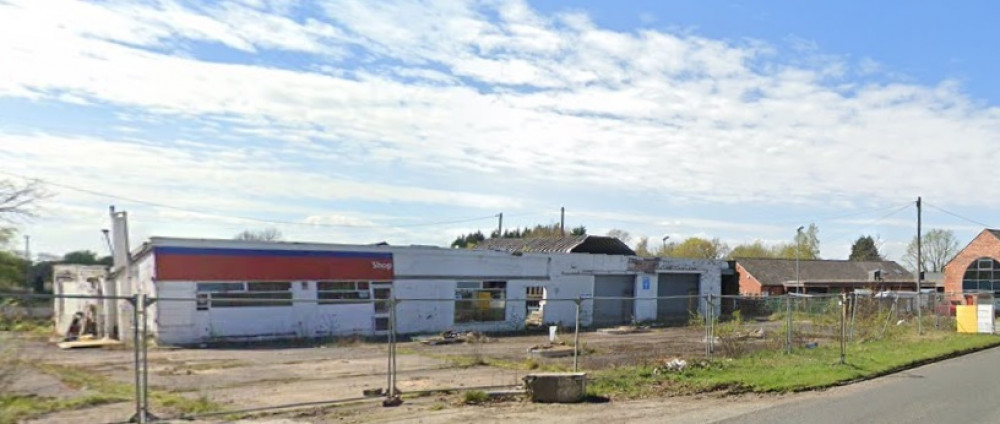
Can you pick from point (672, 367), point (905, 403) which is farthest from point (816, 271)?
point (905, 403)

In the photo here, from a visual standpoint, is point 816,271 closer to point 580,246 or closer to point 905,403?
point 580,246

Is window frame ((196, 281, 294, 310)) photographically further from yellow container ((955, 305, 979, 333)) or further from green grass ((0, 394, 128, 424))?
yellow container ((955, 305, 979, 333))

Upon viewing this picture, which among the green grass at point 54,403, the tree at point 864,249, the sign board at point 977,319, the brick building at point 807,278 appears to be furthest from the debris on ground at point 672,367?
the tree at point 864,249

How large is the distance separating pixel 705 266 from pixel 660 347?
25721mm

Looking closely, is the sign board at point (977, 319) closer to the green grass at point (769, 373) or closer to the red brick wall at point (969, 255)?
the green grass at point (769, 373)

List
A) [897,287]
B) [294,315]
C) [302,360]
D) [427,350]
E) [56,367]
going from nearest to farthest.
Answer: [56,367], [302,360], [427,350], [294,315], [897,287]

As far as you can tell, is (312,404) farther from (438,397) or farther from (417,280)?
(417,280)

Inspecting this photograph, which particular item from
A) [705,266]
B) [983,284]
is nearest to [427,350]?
[705,266]

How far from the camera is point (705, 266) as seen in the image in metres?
51.0

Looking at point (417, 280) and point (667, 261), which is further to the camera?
point (667, 261)

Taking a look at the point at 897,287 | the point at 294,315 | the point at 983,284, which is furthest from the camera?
the point at 897,287

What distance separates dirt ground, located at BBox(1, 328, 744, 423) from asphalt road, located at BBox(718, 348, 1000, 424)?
7.00 feet

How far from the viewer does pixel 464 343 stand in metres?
29.7

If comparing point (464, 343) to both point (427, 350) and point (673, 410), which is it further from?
point (673, 410)
